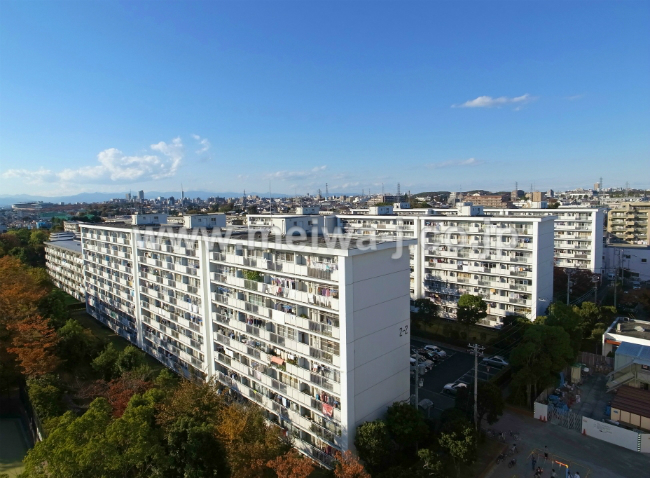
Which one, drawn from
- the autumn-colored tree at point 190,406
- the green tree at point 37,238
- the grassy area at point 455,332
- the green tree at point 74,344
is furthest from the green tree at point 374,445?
the green tree at point 37,238

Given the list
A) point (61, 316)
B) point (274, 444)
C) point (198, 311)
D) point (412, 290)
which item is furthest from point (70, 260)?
point (274, 444)

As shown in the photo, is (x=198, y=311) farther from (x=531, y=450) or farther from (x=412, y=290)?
(x=412, y=290)

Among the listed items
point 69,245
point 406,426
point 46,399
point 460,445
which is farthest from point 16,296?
point 460,445

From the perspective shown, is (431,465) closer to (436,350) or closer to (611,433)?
(611,433)

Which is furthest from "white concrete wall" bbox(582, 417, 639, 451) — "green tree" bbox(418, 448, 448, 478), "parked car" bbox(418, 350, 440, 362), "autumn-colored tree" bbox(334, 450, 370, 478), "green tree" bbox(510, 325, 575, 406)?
"autumn-colored tree" bbox(334, 450, 370, 478)

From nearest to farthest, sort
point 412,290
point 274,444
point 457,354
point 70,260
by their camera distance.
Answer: point 274,444 < point 457,354 < point 412,290 < point 70,260

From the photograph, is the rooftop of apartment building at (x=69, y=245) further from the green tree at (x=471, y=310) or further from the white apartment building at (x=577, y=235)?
the white apartment building at (x=577, y=235)

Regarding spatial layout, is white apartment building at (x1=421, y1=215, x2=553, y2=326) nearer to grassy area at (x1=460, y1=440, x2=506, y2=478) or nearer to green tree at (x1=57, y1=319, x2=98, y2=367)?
grassy area at (x1=460, y1=440, x2=506, y2=478)
